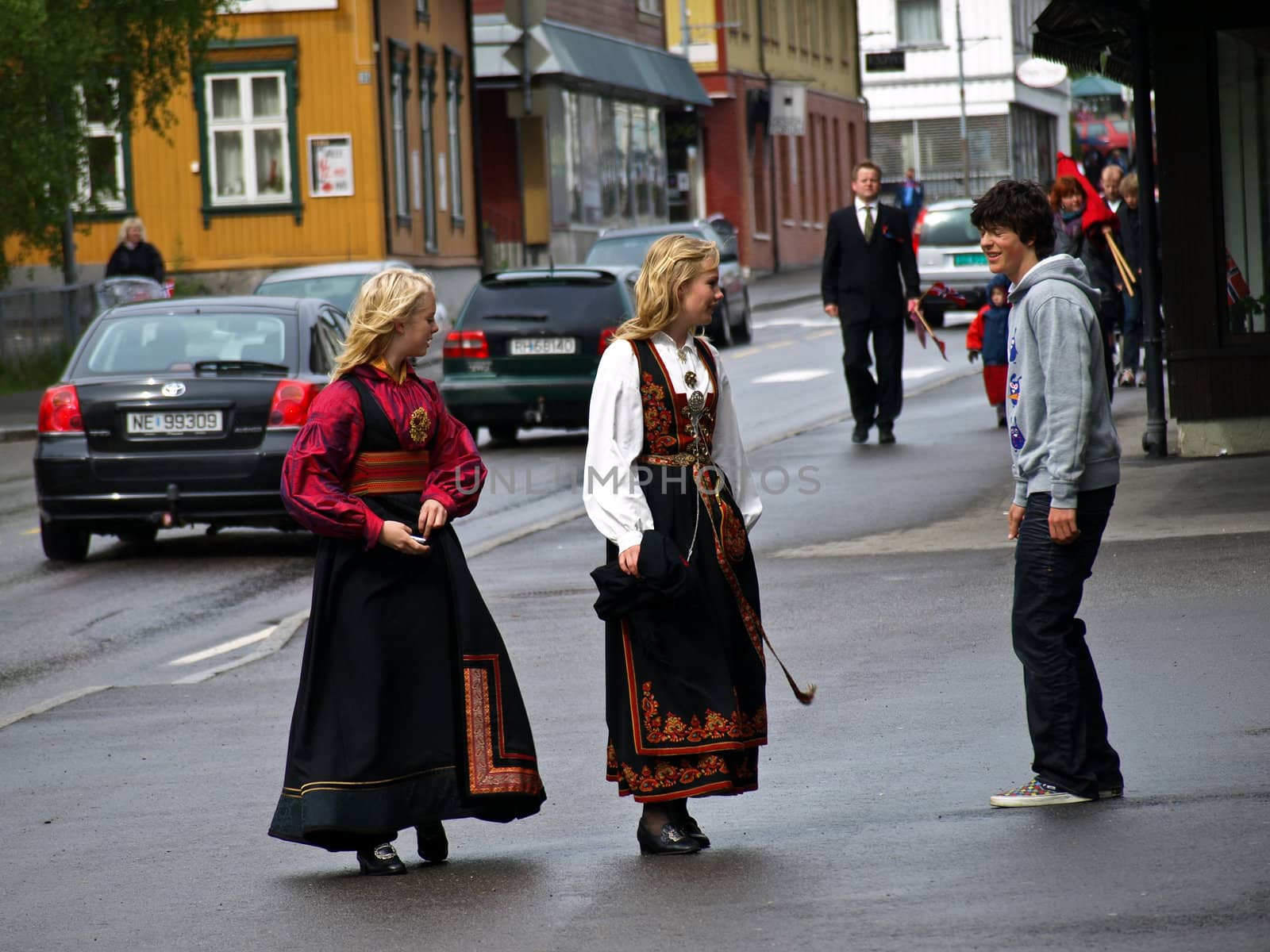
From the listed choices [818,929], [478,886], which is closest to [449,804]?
[478,886]

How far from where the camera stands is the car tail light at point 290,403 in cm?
1379

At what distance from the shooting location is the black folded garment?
246 inches

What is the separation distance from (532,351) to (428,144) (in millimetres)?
22320

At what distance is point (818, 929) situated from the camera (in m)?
5.39

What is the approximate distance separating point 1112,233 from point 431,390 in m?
14.2

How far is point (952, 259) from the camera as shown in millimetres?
33688

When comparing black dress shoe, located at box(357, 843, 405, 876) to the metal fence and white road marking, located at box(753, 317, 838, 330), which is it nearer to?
the metal fence

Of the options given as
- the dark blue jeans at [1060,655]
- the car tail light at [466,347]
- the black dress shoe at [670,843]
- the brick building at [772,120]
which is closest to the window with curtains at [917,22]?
the brick building at [772,120]

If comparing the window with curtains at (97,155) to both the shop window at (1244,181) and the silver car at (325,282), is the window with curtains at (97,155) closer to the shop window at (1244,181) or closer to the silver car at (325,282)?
the silver car at (325,282)

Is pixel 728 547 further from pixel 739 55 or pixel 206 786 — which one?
→ pixel 739 55

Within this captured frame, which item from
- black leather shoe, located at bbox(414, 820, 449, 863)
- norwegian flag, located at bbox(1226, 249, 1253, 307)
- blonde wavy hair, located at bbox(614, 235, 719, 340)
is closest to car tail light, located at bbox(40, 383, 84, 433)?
norwegian flag, located at bbox(1226, 249, 1253, 307)

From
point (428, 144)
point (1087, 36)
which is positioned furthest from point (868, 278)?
point (428, 144)

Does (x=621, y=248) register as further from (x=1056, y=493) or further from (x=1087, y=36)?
(x=1056, y=493)

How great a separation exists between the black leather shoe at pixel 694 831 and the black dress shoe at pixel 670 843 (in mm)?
12
